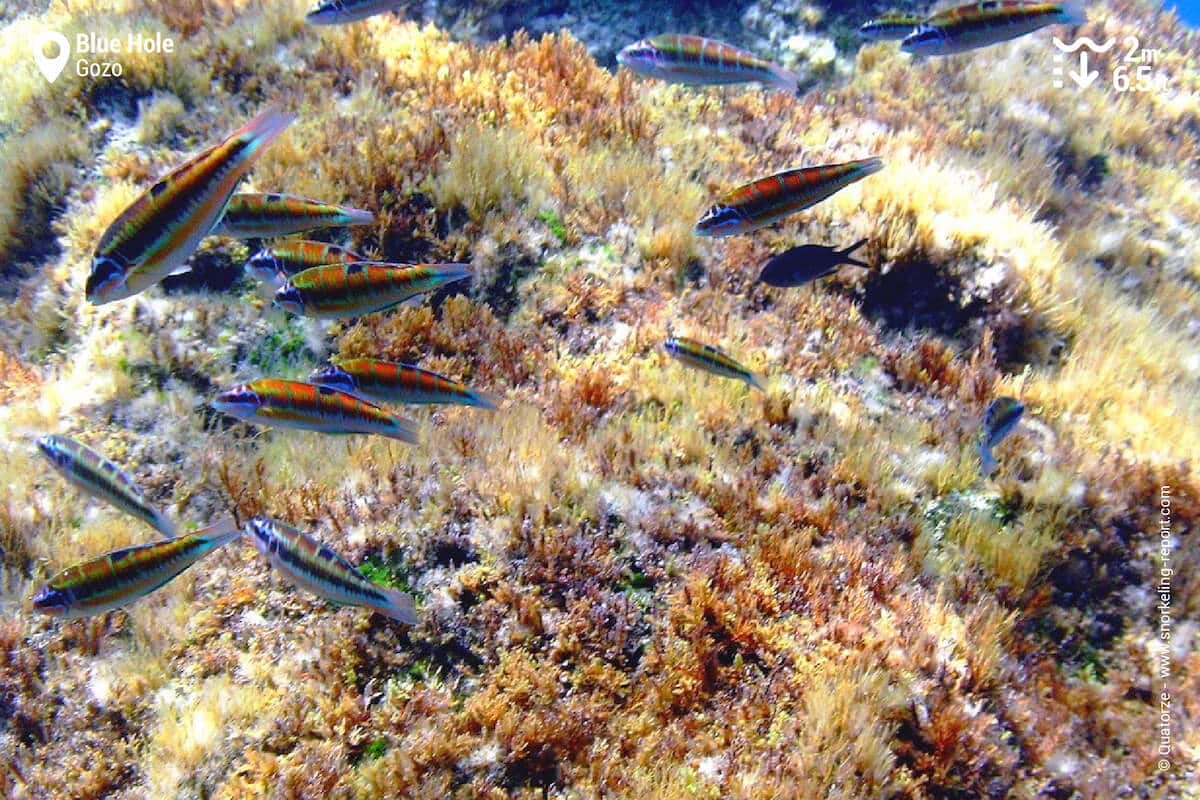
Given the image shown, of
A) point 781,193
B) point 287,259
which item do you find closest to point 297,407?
point 287,259

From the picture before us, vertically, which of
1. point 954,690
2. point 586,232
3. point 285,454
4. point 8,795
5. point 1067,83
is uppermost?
point 1067,83

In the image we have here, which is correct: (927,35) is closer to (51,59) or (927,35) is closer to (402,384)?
(402,384)

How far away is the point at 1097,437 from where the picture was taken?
5.23m

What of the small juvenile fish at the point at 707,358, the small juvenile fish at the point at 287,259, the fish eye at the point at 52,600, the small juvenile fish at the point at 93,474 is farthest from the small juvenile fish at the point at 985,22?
the fish eye at the point at 52,600

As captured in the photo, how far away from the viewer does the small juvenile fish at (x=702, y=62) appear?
5305mm

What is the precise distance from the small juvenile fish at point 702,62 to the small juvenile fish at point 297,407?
12.0 ft

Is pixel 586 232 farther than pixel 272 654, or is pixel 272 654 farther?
pixel 586 232

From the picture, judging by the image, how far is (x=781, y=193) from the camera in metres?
4.33

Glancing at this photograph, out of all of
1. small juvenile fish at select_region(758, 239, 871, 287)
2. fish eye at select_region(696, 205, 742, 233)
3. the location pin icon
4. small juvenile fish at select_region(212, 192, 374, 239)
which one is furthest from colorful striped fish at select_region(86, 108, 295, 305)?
the location pin icon

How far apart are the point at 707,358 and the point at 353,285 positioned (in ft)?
7.46

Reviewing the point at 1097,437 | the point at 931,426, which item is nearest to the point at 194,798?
the point at 931,426

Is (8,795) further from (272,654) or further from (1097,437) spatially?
(1097,437)

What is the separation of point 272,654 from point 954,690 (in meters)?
3.81

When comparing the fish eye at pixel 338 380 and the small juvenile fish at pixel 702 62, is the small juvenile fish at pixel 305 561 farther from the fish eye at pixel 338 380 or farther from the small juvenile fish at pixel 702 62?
the small juvenile fish at pixel 702 62
